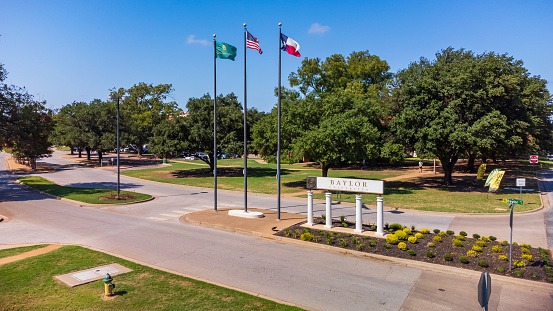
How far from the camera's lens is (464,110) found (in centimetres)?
2845

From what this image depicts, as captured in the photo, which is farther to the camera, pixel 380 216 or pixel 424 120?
pixel 424 120

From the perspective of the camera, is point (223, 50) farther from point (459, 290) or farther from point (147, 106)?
point (147, 106)

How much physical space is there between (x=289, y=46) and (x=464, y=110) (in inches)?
729

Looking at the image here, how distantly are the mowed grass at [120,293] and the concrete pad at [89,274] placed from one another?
0.21m

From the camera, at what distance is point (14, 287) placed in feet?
30.7

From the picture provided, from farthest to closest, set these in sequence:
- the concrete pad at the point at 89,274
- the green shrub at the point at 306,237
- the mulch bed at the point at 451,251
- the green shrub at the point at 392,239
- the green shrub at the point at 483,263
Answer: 1. the green shrub at the point at 306,237
2. the green shrub at the point at 392,239
3. the green shrub at the point at 483,263
4. the mulch bed at the point at 451,251
5. the concrete pad at the point at 89,274

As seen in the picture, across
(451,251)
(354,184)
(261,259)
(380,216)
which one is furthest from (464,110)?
(261,259)

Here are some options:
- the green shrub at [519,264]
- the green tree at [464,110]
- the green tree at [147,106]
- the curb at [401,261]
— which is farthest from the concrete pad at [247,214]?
the green tree at [147,106]

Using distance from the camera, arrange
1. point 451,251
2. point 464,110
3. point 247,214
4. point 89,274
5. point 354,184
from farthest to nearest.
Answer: point 464,110 → point 247,214 → point 354,184 → point 451,251 → point 89,274

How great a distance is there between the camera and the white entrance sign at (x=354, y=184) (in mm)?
15633

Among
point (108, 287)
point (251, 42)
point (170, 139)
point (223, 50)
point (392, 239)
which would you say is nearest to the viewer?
point (108, 287)

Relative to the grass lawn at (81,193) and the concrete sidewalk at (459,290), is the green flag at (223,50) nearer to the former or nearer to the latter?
the concrete sidewalk at (459,290)

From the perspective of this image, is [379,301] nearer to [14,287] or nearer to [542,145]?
[14,287]

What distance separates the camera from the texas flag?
17.2 m
